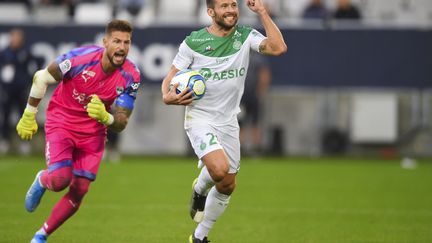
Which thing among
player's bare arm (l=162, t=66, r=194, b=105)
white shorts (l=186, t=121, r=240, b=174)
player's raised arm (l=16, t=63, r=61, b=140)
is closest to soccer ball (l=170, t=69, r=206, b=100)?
player's bare arm (l=162, t=66, r=194, b=105)

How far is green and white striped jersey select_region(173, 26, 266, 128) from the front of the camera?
936cm

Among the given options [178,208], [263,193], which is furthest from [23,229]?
[263,193]

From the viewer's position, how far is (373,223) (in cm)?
1178

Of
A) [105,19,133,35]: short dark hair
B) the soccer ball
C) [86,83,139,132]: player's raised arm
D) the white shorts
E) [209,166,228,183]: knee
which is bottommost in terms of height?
[209,166,228,183]: knee

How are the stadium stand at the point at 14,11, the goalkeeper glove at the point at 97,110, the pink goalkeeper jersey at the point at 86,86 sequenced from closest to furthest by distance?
the goalkeeper glove at the point at 97,110
the pink goalkeeper jersey at the point at 86,86
the stadium stand at the point at 14,11

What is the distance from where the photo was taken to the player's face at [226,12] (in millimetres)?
9281

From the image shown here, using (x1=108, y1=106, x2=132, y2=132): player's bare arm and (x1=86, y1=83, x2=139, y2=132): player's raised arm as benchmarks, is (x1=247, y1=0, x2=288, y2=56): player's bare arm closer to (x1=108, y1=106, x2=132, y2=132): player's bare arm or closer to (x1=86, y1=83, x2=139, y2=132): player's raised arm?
(x1=86, y1=83, x2=139, y2=132): player's raised arm

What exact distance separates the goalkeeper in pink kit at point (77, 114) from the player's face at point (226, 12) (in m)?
0.89

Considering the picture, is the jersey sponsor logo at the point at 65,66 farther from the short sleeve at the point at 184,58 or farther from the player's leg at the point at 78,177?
the short sleeve at the point at 184,58

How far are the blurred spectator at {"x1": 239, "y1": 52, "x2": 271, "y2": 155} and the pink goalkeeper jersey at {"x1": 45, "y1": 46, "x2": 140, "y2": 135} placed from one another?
1134 cm

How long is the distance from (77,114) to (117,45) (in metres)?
0.86

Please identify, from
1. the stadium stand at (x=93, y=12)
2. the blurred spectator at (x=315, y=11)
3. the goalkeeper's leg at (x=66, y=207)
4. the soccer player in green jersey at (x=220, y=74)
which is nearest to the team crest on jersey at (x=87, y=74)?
the soccer player in green jersey at (x=220, y=74)

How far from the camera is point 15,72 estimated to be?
69.0 ft

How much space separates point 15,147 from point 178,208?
34.9 ft
